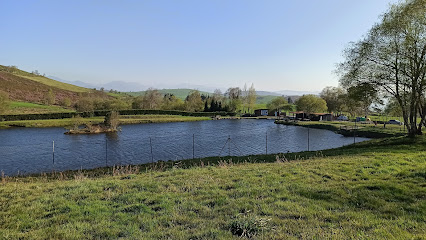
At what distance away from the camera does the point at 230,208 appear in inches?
227

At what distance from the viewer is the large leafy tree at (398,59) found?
63.2 ft

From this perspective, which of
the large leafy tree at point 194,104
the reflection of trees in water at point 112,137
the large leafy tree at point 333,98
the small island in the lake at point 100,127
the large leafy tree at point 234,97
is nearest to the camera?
the reflection of trees in water at point 112,137

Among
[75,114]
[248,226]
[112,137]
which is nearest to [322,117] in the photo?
[112,137]

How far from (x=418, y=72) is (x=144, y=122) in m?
54.6

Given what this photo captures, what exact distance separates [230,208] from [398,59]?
21.7m

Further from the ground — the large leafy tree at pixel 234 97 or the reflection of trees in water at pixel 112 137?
the large leafy tree at pixel 234 97

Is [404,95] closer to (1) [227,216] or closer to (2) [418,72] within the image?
(2) [418,72]

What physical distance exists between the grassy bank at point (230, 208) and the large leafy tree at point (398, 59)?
577 inches

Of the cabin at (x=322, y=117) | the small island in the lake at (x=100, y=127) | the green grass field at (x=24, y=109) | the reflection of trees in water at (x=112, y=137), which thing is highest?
the green grass field at (x=24, y=109)

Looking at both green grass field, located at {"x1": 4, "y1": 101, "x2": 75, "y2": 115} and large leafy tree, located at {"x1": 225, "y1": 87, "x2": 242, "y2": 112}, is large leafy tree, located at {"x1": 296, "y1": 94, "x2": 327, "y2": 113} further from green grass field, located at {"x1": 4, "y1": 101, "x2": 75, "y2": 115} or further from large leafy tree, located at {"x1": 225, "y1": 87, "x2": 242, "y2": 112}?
green grass field, located at {"x1": 4, "y1": 101, "x2": 75, "y2": 115}

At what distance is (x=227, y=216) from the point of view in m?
5.25

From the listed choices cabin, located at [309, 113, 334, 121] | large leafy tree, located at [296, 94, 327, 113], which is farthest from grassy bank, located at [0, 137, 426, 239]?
large leafy tree, located at [296, 94, 327, 113]

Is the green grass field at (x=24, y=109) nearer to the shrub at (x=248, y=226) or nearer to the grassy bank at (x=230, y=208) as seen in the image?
Result: the grassy bank at (x=230, y=208)

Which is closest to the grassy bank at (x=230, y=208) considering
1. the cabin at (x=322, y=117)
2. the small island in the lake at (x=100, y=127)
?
the small island in the lake at (x=100, y=127)
